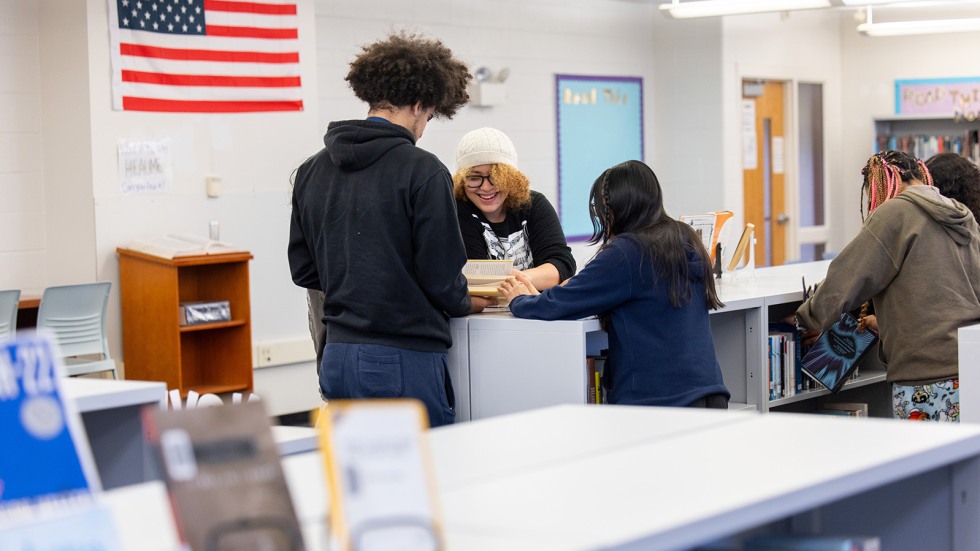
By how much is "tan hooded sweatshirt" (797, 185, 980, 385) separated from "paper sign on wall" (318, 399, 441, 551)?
2.92 metres

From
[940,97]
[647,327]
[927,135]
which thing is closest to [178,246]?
[647,327]

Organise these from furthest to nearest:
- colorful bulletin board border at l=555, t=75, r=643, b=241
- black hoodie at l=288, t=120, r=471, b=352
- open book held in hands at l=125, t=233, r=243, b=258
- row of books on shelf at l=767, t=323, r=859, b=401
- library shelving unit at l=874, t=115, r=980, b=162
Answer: library shelving unit at l=874, t=115, r=980, b=162, colorful bulletin board border at l=555, t=75, r=643, b=241, open book held in hands at l=125, t=233, r=243, b=258, row of books on shelf at l=767, t=323, r=859, b=401, black hoodie at l=288, t=120, r=471, b=352

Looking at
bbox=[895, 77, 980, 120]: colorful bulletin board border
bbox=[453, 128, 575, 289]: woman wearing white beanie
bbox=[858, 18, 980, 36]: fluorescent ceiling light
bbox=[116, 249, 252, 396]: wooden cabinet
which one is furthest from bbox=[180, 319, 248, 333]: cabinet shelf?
bbox=[895, 77, 980, 120]: colorful bulletin board border

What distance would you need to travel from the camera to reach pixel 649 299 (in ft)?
10.8

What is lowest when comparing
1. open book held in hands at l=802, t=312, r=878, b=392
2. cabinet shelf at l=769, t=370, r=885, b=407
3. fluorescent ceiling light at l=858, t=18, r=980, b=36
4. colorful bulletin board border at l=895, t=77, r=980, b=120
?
cabinet shelf at l=769, t=370, r=885, b=407

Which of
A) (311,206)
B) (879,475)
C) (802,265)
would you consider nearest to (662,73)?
(802,265)

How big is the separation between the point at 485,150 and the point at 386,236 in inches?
34.4

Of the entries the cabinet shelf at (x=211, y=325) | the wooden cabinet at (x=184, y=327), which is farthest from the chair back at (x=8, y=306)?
the cabinet shelf at (x=211, y=325)

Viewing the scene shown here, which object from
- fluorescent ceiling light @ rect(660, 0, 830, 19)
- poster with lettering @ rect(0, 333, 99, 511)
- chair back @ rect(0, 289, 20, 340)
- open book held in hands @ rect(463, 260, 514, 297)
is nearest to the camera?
poster with lettering @ rect(0, 333, 99, 511)

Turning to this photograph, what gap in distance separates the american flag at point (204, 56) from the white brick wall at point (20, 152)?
19.1 inches

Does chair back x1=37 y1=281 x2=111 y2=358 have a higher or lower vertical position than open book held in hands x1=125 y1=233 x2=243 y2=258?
lower

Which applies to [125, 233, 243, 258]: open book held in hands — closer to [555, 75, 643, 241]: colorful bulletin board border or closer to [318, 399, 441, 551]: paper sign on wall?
[555, 75, 643, 241]: colorful bulletin board border

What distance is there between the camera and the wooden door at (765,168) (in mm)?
10859

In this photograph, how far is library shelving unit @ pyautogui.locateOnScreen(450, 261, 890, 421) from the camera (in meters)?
3.49
